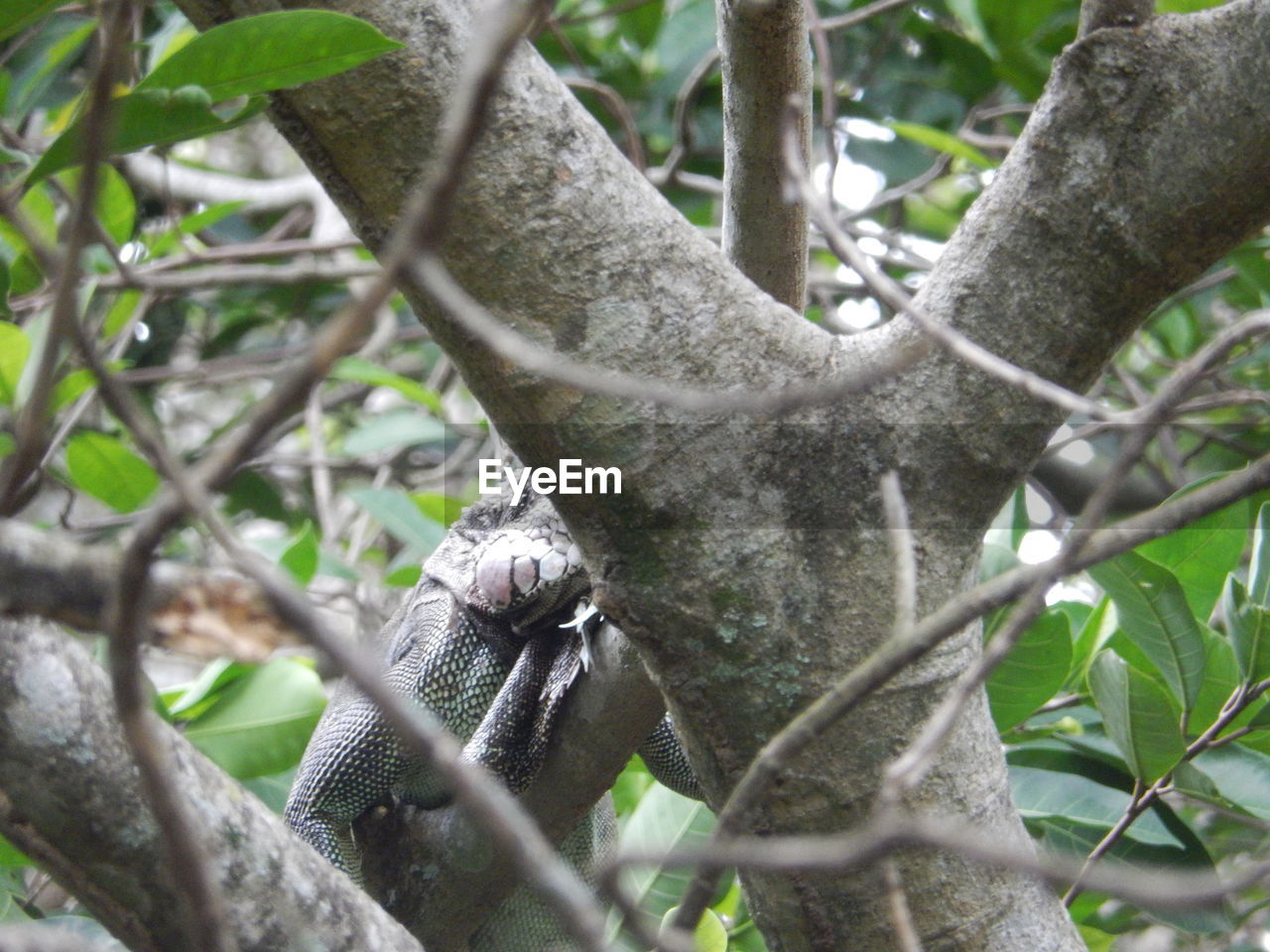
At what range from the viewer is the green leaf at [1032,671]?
5.27 feet

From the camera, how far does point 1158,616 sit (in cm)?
150

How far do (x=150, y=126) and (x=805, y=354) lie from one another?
36.3 inches

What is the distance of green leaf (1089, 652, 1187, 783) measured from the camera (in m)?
1.49

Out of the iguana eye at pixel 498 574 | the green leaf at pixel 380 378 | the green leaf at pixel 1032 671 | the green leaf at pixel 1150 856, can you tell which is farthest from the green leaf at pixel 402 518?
the green leaf at pixel 1150 856

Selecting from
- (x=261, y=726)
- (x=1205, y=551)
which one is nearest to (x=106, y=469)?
(x=261, y=726)

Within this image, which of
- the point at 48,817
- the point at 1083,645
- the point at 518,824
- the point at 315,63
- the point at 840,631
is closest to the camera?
the point at 518,824

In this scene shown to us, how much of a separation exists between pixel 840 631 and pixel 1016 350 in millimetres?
342

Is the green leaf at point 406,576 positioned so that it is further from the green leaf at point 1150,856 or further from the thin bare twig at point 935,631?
the thin bare twig at point 935,631

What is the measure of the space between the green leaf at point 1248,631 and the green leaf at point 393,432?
197cm

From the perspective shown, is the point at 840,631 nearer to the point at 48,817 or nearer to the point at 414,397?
the point at 48,817

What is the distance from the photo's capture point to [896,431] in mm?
1195

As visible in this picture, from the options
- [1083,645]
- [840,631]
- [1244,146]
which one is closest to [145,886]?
[840,631]

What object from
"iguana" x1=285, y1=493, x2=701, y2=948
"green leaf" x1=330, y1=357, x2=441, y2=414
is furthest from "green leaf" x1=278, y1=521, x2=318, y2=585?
"green leaf" x1=330, y1=357, x2=441, y2=414

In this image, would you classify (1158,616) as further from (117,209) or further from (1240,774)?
(117,209)
